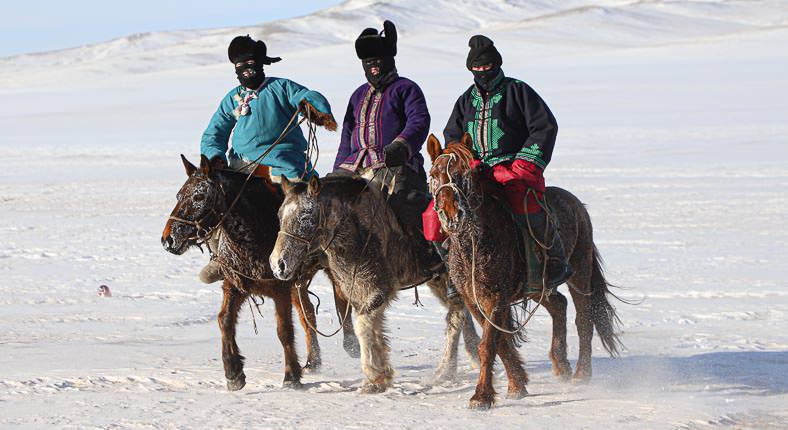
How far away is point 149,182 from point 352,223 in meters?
14.4

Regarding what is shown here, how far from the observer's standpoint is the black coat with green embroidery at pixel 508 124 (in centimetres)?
633

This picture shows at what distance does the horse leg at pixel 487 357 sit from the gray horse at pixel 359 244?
0.77m

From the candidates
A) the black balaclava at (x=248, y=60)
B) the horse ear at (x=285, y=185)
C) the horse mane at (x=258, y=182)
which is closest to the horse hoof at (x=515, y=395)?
the horse ear at (x=285, y=185)

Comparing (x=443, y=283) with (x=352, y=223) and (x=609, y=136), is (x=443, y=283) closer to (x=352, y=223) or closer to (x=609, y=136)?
(x=352, y=223)

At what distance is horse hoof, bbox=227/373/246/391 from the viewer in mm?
6777

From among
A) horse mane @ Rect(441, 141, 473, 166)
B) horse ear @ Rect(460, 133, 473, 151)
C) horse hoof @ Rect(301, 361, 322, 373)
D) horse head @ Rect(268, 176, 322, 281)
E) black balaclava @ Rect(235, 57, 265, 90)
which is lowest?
horse hoof @ Rect(301, 361, 322, 373)

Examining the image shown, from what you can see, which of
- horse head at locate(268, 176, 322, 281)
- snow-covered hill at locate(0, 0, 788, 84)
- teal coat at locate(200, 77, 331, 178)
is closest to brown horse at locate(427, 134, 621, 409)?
horse head at locate(268, 176, 322, 281)

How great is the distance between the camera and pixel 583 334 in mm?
7113

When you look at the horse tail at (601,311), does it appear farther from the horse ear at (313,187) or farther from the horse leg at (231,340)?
the horse leg at (231,340)

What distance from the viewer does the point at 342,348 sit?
8.32 metres

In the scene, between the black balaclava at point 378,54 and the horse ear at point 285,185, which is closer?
the horse ear at point 285,185

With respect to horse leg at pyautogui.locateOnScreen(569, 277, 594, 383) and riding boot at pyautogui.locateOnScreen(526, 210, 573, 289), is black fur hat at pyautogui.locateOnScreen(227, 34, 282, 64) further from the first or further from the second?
horse leg at pyautogui.locateOnScreen(569, 277, 594, 383)

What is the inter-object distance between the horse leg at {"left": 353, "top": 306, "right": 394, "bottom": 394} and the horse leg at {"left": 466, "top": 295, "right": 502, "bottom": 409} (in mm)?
750

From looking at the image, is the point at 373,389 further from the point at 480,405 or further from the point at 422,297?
the point at 422,297
